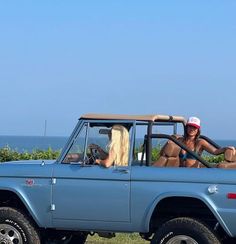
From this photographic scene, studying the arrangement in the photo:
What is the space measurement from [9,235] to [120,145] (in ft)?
6.20

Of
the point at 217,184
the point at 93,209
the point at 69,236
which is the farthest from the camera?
the point at 69,236

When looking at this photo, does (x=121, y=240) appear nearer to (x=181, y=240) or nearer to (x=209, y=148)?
(x=209, y=148)

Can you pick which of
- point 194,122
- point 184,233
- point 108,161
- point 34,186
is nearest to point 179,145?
point 194,122

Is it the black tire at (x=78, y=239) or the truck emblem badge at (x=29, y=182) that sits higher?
the truck emblem badge at (x=29, y=182)

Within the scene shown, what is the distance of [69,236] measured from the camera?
397 inches

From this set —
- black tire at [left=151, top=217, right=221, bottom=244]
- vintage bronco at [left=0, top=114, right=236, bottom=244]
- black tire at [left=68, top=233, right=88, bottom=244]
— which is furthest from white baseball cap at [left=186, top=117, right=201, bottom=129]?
black tire at [left=68, top=233, right=88, bottom=244]

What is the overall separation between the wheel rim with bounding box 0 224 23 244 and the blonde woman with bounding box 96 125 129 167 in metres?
1.47

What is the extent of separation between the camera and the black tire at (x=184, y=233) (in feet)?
27.4

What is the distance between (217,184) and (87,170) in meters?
1.70

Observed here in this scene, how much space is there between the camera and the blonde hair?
8974 mm

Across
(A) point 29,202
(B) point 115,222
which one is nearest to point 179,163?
(B) point 115,222

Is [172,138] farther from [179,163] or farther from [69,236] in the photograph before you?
[69,236]

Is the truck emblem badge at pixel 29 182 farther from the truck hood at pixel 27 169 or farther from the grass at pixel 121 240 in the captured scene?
the grass at pixel 121 240

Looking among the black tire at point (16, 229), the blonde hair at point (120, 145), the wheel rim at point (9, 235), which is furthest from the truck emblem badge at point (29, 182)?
the blonde hair at point (120, 145)
